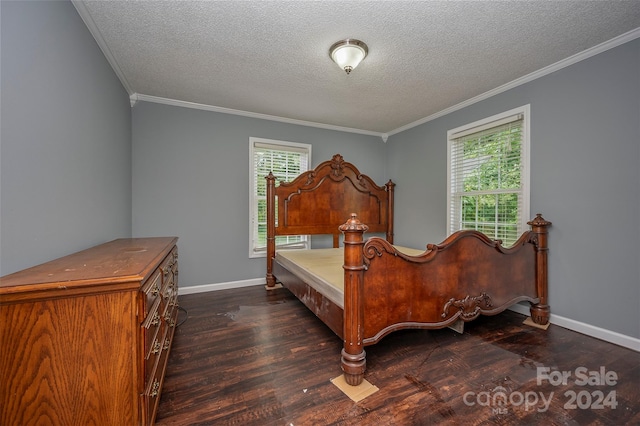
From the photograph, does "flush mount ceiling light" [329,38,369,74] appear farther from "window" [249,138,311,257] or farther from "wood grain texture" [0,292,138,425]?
"wood grain texture" [0,292,138,425]

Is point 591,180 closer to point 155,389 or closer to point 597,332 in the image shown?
point 597,332

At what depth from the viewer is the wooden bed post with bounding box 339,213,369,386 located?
68.1 inches

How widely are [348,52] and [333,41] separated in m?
0.15

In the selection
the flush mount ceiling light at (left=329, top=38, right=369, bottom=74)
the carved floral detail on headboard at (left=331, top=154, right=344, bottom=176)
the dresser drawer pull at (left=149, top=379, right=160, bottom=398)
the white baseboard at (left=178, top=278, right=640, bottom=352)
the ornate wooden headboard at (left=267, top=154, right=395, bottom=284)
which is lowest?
the white baseboard at (left=178, top=278, right=640, bottom=352)

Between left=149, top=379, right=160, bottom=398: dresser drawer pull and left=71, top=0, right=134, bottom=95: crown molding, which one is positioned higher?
left=71, top=0, right=134, bottom=95: crown molding

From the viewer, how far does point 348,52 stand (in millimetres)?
2217

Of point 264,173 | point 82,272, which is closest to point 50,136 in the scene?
point 82,272

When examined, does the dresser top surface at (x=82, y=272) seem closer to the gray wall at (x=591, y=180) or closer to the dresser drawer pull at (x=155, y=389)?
the dresser drawer pull at (x=155, y=389)

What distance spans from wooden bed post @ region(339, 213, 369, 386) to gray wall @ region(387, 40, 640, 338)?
84.5 inches

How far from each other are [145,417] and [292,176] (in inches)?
130

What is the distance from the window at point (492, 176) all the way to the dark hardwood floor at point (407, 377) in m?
1.09

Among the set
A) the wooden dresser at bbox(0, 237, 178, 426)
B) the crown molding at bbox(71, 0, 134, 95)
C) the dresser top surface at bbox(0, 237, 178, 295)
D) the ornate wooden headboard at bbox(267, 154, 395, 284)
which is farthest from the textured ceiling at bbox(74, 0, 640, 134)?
the wooden dresser at bbox(0, 237, 178, 426)

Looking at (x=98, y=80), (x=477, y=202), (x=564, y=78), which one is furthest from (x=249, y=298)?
(x=564, y=78)

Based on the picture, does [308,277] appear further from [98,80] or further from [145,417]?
[98,80]
